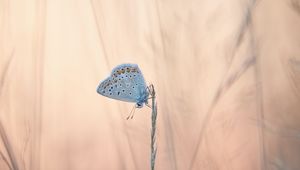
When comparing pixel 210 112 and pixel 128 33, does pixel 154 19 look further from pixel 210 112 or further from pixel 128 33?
pixel 210 112

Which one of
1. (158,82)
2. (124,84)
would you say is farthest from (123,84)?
(158,82)

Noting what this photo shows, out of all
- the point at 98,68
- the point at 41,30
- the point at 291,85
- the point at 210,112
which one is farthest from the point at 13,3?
the point at 291,85

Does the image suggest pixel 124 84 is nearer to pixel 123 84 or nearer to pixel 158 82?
pixel 123 84
